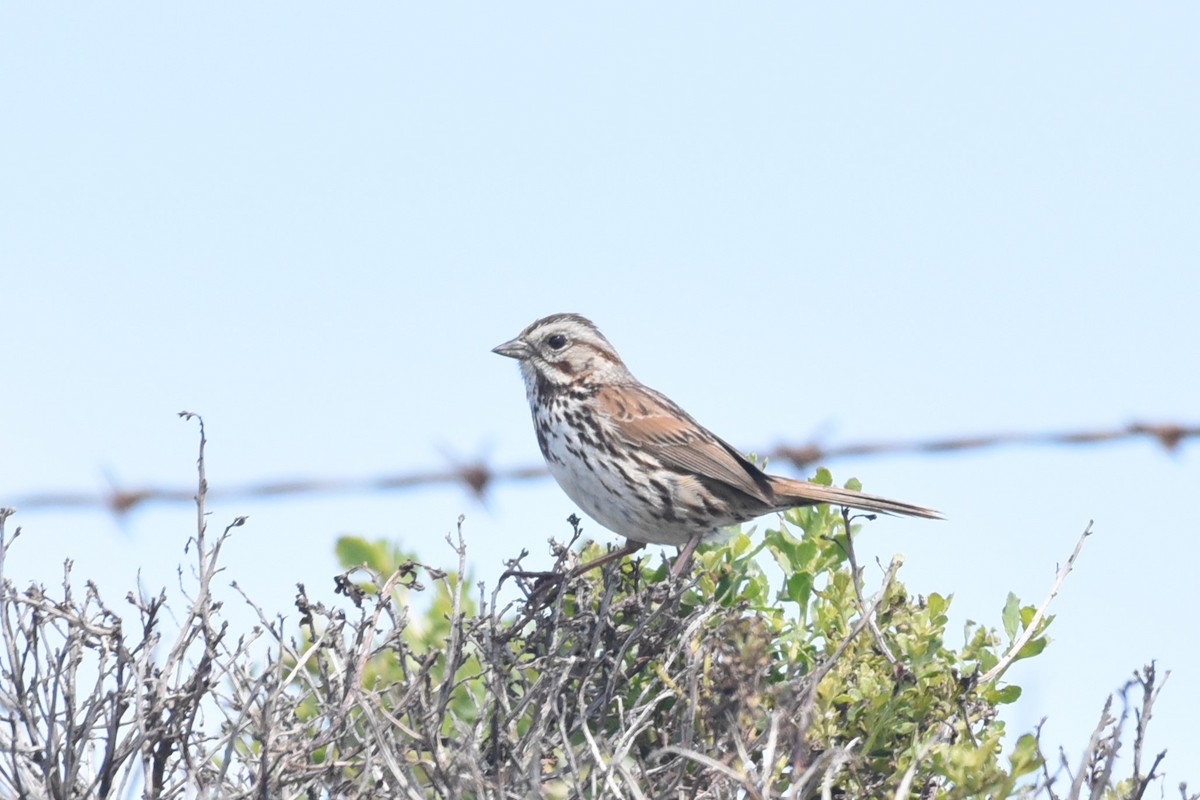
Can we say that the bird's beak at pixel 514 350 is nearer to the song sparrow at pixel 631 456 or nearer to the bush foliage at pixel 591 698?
the song sparrow at pixel 631 456

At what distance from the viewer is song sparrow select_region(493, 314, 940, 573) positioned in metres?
5.93

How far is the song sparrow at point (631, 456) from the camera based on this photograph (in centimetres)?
593

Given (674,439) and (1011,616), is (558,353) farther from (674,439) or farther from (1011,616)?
(1011,616)

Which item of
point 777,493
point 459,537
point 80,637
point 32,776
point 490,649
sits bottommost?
point 32,776

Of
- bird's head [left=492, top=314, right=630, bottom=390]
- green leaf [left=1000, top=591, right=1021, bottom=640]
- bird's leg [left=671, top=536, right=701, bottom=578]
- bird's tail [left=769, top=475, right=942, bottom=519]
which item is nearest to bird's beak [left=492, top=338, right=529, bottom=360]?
bird's head [left=492, top=314, right=630, bottom=390]

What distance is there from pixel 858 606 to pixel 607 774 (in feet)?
3.83

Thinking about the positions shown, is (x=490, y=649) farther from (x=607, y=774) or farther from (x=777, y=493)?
(x=777, y=493)

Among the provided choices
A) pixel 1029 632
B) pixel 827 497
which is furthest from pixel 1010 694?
pixel 827 497


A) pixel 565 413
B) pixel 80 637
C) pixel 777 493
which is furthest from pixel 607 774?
pixel 565 413

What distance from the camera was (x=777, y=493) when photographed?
19.4 feet

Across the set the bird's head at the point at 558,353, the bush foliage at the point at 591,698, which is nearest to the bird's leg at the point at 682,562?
the bush foliage at the point at 591,698

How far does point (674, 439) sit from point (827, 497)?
29.0 inches

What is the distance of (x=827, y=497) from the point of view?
5953mm

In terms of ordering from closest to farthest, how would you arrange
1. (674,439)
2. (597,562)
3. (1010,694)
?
(1010,694), (597,562), (674,439)
